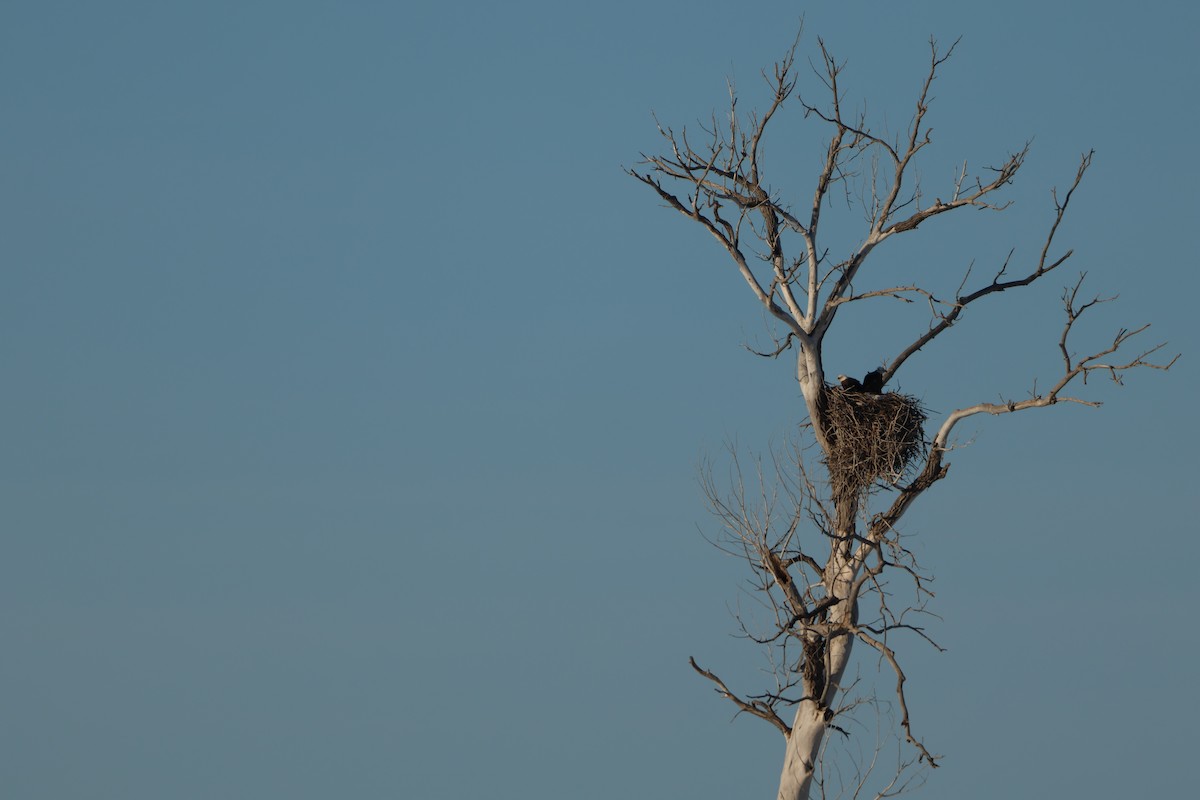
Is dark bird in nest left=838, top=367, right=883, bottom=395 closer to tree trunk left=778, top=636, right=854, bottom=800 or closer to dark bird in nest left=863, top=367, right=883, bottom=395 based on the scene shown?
dark bird in nest left=863, top=367, right=883, bottom=395

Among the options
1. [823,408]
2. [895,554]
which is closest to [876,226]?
[823,408]

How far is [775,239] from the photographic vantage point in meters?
10.1

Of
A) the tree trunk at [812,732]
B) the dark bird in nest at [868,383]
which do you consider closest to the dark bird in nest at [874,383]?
the dark bird in nest at [868,383]

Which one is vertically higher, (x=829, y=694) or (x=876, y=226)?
(x=876, y=226)

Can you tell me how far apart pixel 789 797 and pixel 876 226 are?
3790 millimetres

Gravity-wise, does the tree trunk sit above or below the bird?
below

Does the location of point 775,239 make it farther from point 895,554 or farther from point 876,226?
point 895,554

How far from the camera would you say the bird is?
35.6 ft

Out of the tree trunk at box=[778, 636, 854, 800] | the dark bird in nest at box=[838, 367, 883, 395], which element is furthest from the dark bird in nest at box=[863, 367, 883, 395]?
the tree trunk at box=[778, 636, 854, 800]

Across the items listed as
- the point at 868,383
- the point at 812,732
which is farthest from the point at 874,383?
the point at 812,732

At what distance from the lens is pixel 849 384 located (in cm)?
1090

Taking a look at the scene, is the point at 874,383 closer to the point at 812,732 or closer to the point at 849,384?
the point at 849,384

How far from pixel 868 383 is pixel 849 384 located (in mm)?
220

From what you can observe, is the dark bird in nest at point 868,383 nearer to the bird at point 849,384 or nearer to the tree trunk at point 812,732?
the bird at point 849,384
